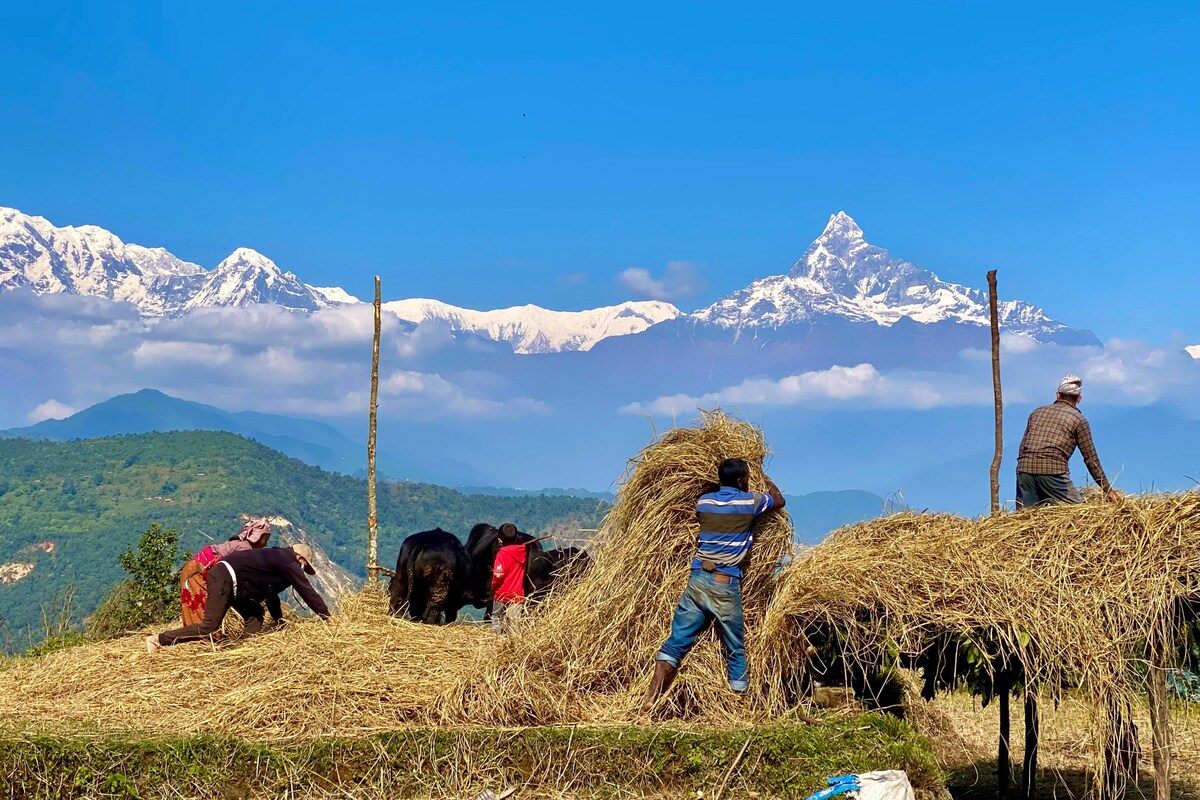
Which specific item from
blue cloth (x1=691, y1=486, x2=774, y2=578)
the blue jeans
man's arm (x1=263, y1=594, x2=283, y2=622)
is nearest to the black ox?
man's arm (x1=263, y1=594, x2=283, y2=622)

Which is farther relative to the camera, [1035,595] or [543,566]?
[543,566]

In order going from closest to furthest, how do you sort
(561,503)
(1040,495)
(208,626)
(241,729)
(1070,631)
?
(1070,631), (241,729), (1040,495), (208,626), (561,503)

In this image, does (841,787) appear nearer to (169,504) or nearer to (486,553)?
(486,553)

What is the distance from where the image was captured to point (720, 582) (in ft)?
30.2

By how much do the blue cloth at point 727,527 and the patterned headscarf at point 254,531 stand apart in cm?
544

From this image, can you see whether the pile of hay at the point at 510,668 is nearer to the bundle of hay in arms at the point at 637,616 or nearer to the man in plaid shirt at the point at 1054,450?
the bundle of hay in arms at the point at 637,616

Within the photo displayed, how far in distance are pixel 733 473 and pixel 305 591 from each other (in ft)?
16.1

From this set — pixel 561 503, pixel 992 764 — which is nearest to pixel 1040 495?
pixel 992 764

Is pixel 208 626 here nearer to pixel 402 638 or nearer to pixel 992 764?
pixel 402 638

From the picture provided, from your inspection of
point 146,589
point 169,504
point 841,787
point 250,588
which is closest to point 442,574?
point 250,588

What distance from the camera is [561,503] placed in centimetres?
13625

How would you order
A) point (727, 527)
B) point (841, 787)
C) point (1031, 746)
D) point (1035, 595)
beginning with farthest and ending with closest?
point (1031, 746) < point (727, 527) < point (1035, 595) < point (841, 787)

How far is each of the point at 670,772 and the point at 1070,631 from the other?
3025 mm

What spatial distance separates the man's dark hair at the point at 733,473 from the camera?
30.9 feet
